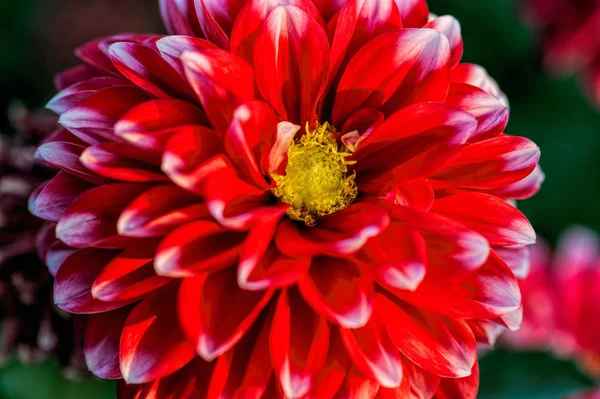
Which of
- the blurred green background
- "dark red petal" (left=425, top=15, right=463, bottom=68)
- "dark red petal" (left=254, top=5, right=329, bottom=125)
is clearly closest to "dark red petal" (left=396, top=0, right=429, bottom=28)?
"dark red petal" (left=425, top=15, right=463, bottom=68)

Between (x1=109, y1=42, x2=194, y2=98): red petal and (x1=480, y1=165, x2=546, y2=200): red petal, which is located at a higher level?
(x1=109, y1=42, x2=194, y2=98): red petal

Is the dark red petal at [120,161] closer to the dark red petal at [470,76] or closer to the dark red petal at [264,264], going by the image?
the dark red petal at [264,264]

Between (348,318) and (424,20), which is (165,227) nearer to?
(348,318)

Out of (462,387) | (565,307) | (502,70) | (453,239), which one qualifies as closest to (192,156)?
(453,239)

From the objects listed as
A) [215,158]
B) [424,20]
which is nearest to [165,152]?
[215,158]

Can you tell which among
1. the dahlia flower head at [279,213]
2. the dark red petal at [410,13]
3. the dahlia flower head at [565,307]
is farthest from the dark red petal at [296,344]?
the dahlia flower head at [565,307]

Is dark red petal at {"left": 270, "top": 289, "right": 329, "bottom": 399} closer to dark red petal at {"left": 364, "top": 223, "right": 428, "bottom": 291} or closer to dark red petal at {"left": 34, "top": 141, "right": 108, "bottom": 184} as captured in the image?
dark red petal at {"left": 364, "top": 223, "right": 428, "bottom": 291}
